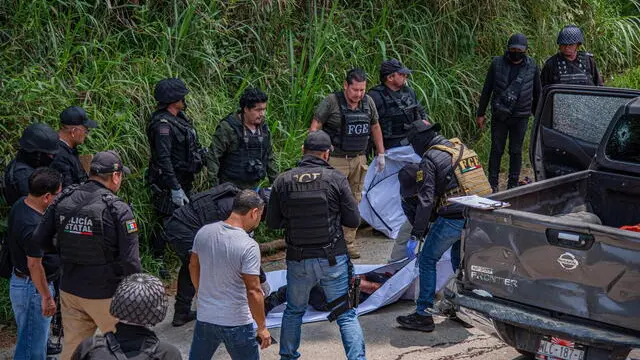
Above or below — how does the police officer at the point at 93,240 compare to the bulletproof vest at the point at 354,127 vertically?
below

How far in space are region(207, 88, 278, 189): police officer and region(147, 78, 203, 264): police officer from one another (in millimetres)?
247

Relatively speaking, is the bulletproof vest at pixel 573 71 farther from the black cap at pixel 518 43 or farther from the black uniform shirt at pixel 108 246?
the black uniform shirt at pixel 108 246

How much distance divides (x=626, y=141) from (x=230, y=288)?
3.59m

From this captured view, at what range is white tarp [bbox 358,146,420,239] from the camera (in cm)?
959

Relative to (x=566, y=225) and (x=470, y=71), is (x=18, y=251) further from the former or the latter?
(x=470, y=71)

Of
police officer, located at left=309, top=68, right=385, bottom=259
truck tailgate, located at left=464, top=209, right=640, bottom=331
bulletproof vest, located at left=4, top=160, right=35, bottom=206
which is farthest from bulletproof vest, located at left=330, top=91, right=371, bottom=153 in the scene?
bulletproof vest, located at left=4, top=160, right=35, bottom=206

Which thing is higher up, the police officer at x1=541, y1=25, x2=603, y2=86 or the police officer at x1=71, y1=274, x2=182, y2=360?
the police officer at x1=541, y1=25, x2=603, y2=86

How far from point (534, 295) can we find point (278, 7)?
5.82 m

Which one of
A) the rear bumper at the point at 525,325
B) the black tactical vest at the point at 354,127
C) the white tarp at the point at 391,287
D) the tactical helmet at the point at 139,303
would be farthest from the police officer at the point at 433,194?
the tactical helmet at the point at 139,303

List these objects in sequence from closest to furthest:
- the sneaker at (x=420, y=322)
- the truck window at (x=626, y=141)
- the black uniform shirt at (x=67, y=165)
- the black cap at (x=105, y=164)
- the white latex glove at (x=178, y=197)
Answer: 1. the black cap at (x=105, y=164)
2. the black uniform shirt at (x=67, y=165)
3. the truck window at (x=626, y=141)
4. the sneaker at (x=420, y=322)
5. the white latex glove at (x=178, y=197)

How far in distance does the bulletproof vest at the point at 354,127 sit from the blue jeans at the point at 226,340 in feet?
12.4

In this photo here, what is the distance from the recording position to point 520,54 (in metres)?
10.2

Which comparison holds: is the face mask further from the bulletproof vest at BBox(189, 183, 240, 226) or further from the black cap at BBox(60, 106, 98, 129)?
the black cap at BBox(60, 106, 98, 129)

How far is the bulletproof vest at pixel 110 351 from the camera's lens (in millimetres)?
3883
